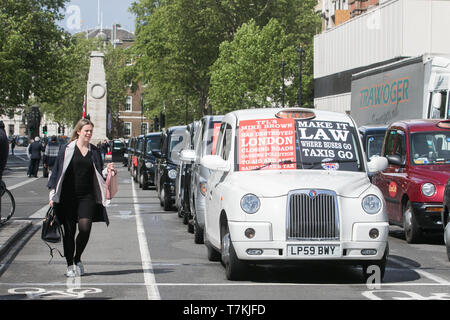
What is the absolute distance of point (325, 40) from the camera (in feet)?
209

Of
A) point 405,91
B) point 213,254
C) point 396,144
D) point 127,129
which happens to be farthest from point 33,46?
point 127,129

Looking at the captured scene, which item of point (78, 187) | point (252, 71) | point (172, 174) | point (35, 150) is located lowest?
point (35, 150)

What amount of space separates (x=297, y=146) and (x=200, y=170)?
165 inches

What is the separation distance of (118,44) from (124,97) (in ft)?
117

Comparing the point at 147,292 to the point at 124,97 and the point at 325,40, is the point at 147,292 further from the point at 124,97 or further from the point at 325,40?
the point at 124,97

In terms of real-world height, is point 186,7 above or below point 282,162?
above

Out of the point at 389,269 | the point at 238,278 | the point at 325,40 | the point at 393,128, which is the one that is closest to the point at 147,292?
the point at 238,278

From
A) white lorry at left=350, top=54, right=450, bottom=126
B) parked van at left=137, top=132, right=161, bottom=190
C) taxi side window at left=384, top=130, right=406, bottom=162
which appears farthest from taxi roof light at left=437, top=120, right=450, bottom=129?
parked van at left=137, top=132, right=161, bottom=190

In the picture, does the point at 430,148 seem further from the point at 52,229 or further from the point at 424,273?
the point at 52,229

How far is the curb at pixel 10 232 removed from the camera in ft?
43.9

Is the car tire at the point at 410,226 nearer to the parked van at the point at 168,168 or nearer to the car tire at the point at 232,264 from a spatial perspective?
the car tire at the point at 232,264

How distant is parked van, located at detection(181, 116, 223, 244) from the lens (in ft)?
48.0

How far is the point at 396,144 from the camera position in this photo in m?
16.5

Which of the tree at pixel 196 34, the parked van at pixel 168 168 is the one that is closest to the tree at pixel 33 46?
the tree at pixel 196 34
